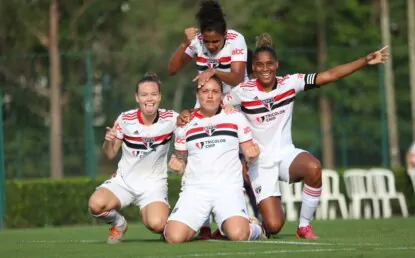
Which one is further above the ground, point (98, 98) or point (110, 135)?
point (98, 98)

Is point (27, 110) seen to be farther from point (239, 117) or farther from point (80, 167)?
point (239, 117)

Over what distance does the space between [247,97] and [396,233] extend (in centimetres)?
225

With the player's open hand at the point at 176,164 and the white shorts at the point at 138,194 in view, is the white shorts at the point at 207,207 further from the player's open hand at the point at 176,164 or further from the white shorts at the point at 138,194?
the white shorts at the point at 138,194

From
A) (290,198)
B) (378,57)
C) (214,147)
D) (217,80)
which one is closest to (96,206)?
(214,147)

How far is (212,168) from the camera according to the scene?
13.1 m

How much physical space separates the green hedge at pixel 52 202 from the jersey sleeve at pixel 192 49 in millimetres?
9115

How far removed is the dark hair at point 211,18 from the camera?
13.8 m

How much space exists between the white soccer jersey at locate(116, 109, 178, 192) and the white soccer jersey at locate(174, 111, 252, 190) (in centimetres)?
48

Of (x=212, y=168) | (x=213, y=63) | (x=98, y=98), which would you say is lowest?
(x=212, y=168)

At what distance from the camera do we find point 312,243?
12.4 m

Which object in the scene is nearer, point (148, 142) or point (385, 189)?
point (148, 142)

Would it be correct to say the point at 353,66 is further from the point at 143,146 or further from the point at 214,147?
the point at 143,146

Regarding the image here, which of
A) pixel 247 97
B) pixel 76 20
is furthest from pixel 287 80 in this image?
pixel 76 20

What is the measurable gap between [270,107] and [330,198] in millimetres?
10896
